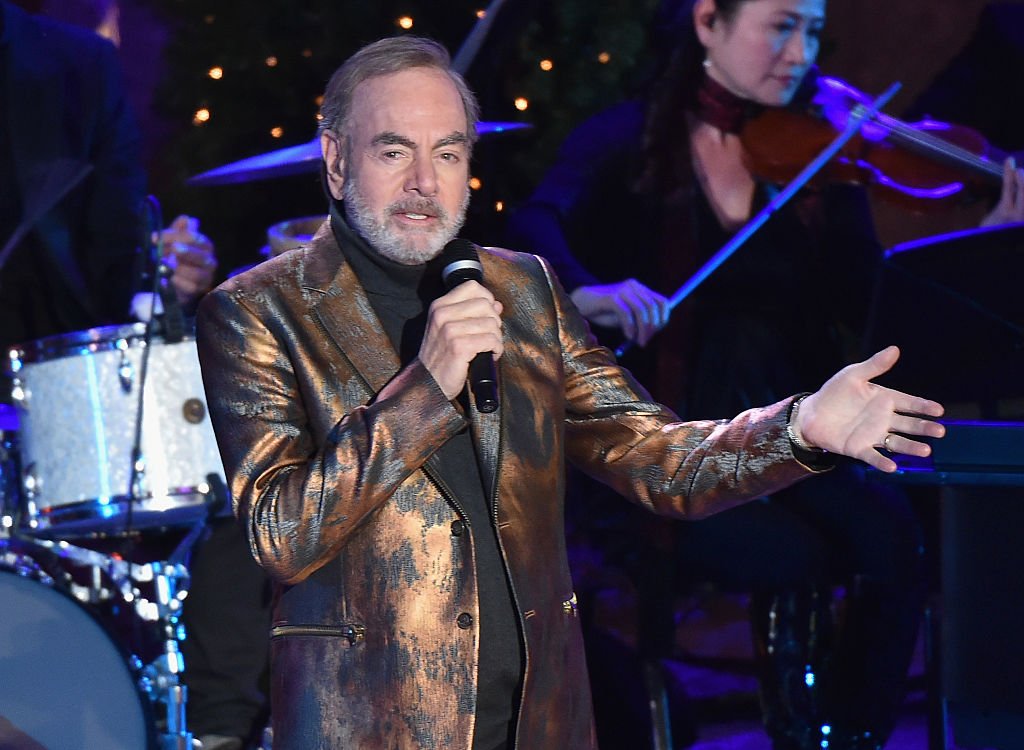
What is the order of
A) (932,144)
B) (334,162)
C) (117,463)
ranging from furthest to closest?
(932,144) → (117,463) → (334,162)

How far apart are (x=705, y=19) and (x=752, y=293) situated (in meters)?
0.71

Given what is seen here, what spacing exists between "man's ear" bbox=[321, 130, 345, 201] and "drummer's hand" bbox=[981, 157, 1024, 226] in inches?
82.8

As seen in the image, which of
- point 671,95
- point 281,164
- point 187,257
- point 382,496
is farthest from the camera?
point 671,95

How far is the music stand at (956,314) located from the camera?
2711 millimetres

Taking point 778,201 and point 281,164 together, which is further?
point 778,201

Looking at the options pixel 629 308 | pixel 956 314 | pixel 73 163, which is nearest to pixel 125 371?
pixel 73 163

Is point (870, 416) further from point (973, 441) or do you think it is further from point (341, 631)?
point (341, 631)

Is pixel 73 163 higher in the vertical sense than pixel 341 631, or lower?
higher

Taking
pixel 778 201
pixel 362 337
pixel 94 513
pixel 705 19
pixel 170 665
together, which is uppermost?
pixel 705 19

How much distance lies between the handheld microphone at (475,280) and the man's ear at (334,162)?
0.24 metres

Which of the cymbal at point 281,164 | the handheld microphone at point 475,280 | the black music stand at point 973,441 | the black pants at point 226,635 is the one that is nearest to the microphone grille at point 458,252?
the handheld microphone at point 475,280

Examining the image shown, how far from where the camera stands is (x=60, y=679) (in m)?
2.56

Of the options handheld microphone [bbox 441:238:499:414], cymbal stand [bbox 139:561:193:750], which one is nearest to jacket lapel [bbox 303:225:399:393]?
handheld microphone [bbox 441:238:499:414]

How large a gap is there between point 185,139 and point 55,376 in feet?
5.52
